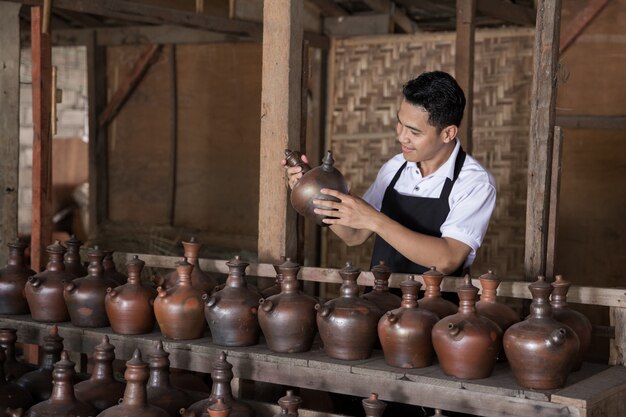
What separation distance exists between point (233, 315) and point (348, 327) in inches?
21.2

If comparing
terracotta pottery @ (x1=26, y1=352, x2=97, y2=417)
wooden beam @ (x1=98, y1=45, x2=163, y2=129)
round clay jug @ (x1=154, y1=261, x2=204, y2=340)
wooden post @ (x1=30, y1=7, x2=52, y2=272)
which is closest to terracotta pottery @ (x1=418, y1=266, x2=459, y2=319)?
round clay jug @ (x1=154, y1=261, x2=204, y2=340)

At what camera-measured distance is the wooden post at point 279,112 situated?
181 inches

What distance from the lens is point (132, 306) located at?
4289mm

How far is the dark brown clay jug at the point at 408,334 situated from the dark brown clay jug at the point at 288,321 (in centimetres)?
34

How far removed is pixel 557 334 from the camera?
3.41 m

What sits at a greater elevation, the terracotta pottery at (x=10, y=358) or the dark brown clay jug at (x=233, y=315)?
the dark brown clay jug at (x=233, y=315)

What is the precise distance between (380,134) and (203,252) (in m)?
2.05

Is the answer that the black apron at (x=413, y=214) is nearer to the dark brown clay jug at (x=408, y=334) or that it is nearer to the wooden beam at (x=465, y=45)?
the dark brown clay jug at (x=408, y=334)

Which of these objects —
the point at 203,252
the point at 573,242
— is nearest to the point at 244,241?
the point at 203,252

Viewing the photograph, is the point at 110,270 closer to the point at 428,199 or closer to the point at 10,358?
the point at 10,358

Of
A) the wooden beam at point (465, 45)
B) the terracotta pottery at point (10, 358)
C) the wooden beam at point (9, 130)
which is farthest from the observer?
the wooden beam at point (465, 45)

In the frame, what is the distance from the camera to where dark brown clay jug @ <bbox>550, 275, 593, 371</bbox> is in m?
3.76

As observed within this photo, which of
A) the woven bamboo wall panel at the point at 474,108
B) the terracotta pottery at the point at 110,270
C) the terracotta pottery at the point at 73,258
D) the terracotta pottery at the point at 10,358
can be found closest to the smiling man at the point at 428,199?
the terracotta pottery at the point at 110,270

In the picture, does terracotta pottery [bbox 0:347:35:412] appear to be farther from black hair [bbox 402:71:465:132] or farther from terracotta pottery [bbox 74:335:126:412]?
black hair [bbox 402:71:465:132]
